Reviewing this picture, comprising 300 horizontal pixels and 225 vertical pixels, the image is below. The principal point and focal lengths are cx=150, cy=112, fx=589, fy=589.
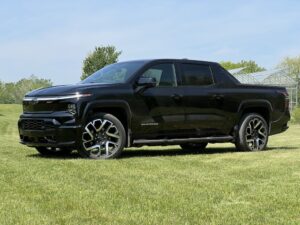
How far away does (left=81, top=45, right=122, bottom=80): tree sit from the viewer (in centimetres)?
6875

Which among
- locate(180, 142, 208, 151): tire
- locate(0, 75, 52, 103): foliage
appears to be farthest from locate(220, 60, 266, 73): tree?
locate(180, 142, 208, 151): tire

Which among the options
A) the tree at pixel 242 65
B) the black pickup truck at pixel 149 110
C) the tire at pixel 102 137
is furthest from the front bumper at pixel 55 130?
the tree at pixel 242 65

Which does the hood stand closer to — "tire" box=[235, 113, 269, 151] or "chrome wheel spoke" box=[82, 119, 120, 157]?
"chrome wheel spoke" box=[82, 119, 120, 157]

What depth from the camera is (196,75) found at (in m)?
11.0

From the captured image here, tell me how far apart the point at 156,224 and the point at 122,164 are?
3.95 m

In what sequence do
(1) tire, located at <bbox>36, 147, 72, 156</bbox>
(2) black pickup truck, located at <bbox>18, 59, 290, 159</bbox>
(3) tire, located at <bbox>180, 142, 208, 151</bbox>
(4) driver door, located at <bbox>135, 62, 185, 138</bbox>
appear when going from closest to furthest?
(2) black pickup truck, located at <bbox>18, 59, 290, 159</bbox>
(4) driver door, located at <bbox>135, 62, 185, 138</bbox>
(1) tire, located at <bbox>36, 147, 72, 156</bbox>
(3) tire, located at <bbox>180, 142, 208, 151</bbox>

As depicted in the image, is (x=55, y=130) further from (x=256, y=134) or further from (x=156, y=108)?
(x=256, y=134)

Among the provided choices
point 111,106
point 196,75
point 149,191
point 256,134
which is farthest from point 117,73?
point 149,191

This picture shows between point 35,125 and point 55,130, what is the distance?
0.50 m

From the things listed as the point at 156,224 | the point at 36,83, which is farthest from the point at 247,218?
the point at 36,83

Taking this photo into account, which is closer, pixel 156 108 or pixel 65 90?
pixel 65 90

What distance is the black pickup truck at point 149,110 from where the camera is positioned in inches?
373

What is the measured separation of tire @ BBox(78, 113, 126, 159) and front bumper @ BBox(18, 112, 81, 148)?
0.60 ft

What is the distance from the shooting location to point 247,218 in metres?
4.98
